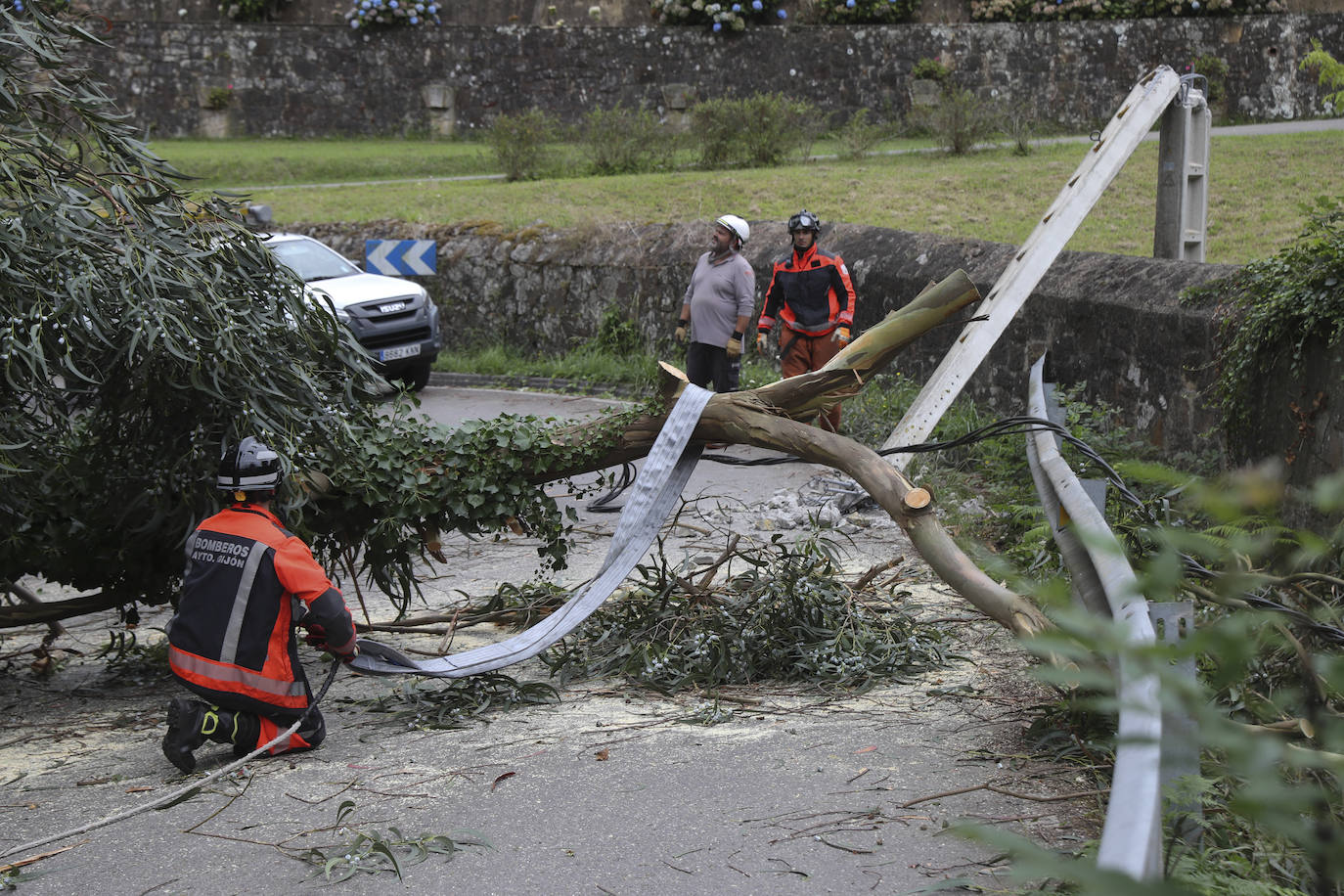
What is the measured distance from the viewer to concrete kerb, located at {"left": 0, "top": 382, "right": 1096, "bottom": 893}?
3.90 metres

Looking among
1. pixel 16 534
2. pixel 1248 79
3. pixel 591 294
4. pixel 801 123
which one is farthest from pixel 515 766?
pixel 1248 79

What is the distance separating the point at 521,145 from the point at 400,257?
226 inches

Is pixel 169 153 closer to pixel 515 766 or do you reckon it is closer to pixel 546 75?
pixel 546 75

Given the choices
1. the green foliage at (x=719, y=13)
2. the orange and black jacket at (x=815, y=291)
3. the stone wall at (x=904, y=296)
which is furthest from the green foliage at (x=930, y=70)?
the orange and black jacket at (x=815, y=291)

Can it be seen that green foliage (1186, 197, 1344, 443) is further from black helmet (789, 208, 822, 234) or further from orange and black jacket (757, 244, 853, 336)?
black helmet (789, 208, 822, 234)

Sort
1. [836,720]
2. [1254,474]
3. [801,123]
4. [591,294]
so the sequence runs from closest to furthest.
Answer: [1254,474] < [836,720] < [591,294] < [801,123]

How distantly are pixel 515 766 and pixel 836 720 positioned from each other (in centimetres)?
128

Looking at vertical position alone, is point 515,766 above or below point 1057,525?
below

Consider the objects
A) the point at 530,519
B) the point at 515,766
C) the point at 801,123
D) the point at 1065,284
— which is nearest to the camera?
the point at 515,766

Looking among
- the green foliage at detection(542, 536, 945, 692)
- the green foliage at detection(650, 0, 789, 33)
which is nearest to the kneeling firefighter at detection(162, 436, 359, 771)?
the green foliage at detection(542, 536, 945, 692)

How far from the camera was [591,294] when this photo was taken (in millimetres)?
15828

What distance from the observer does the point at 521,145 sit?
2145 centimetres

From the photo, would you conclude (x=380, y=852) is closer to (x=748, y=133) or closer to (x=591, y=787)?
(x=591, y=787)

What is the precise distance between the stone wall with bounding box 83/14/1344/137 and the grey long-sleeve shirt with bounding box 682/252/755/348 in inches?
535
